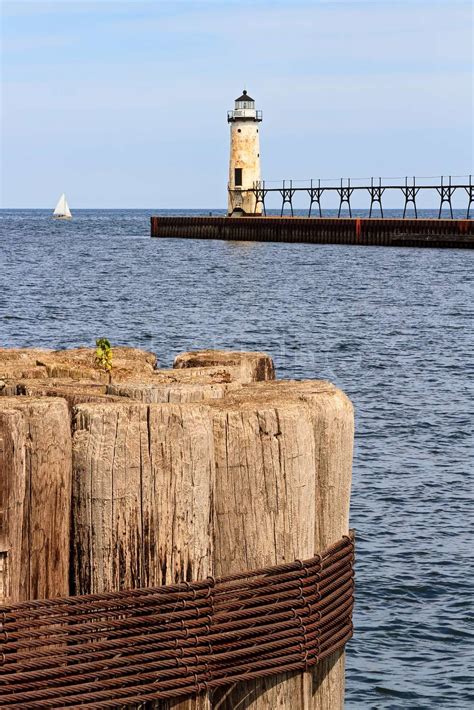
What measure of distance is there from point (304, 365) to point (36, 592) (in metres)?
21.0

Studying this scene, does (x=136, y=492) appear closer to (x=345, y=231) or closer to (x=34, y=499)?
(x=34, y=499)

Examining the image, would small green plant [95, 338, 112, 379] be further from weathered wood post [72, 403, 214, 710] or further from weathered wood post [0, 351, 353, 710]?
weathered wood post [72, 403, 214, 710]

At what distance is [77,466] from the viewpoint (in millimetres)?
3527

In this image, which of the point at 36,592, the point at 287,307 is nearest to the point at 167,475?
the point at 36,592

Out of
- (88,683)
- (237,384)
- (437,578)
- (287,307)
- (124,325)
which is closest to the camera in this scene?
(88,683)

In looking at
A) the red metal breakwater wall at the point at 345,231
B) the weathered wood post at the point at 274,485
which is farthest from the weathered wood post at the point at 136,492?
the red metal breakwater wall at the point at 345,231

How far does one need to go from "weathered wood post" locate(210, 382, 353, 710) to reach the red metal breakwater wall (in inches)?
2712

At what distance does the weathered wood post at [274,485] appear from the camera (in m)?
3.68

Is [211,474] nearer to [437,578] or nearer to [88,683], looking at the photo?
[88,683]
